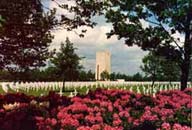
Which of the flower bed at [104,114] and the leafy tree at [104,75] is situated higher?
the leafy tree at [104,75]

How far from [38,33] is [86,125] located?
91.7 inches

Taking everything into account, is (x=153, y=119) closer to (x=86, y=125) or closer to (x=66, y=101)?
(x=86, y=125)

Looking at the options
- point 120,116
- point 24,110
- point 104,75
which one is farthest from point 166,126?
point 104,75

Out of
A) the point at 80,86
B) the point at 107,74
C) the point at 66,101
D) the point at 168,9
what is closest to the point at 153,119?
the point at 66,101

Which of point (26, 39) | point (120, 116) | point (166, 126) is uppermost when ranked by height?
point (26, 39)

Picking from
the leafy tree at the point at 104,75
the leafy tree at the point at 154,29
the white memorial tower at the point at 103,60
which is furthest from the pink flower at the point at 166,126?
the leafy tree at the point at 104,75

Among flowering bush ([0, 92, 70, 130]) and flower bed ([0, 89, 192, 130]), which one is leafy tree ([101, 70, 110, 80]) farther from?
flower bed ([0, 89, 192, 130])

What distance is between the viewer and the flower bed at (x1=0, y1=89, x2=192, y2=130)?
8.87 metres

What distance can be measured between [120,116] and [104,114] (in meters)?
0.31

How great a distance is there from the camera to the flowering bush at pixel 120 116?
28.9ft

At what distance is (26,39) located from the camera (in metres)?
10.5

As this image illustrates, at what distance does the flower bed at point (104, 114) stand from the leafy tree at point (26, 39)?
86cm

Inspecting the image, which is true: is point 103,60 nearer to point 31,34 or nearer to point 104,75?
point 104,75

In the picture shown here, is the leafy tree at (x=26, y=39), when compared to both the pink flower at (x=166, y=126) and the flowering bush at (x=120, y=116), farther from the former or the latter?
the pink flower at (x=166, y=126)
